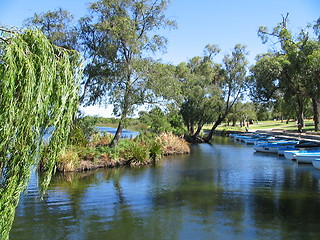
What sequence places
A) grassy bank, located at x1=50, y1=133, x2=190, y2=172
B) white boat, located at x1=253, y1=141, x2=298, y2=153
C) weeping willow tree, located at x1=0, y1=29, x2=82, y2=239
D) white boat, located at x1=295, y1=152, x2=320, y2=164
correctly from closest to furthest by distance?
weeping willow tree, located at x1=0, y1=29, x2=82, y2=239 → grassy bank, located at x1=50, y1=133, x2=190, y2=172 → white boat, located at x1=295, y1=152, x2=320, y2=164 → white boat, located at x1=253, y1=141, x2=298, y2=153

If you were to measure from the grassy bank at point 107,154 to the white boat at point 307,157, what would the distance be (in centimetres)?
1029

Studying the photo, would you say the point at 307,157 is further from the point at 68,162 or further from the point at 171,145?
the point at 68,162

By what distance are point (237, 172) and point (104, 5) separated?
1483 centimetres

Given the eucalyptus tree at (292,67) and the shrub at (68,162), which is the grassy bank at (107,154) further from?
the eucalyptus tree at (292,67)

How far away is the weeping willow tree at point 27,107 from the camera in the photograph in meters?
4.72

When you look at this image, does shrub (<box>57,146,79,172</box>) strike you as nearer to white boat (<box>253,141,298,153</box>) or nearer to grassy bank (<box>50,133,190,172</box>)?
grassy bank (<box>50,133,190,172</box>)

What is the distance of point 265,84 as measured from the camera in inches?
1304

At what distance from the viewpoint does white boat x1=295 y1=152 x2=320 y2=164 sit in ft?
66.8

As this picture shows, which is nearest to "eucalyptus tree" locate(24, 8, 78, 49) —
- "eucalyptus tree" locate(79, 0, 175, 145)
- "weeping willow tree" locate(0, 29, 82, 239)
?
"eucalyptus tree" locate(79, 0, 175, 145)

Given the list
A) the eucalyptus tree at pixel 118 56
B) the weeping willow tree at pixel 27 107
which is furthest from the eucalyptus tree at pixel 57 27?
the weeping willow tree at pixel 27 107

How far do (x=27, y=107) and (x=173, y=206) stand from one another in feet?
25.3

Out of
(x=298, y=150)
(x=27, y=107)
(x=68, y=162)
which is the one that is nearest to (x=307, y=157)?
(x=298, y=150)

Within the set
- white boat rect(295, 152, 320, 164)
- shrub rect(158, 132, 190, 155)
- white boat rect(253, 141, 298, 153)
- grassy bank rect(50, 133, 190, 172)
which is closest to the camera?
grassy bank rect(50, 133, 190, 172)

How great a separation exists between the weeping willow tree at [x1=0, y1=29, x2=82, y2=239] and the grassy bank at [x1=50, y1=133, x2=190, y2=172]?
1050 cm
